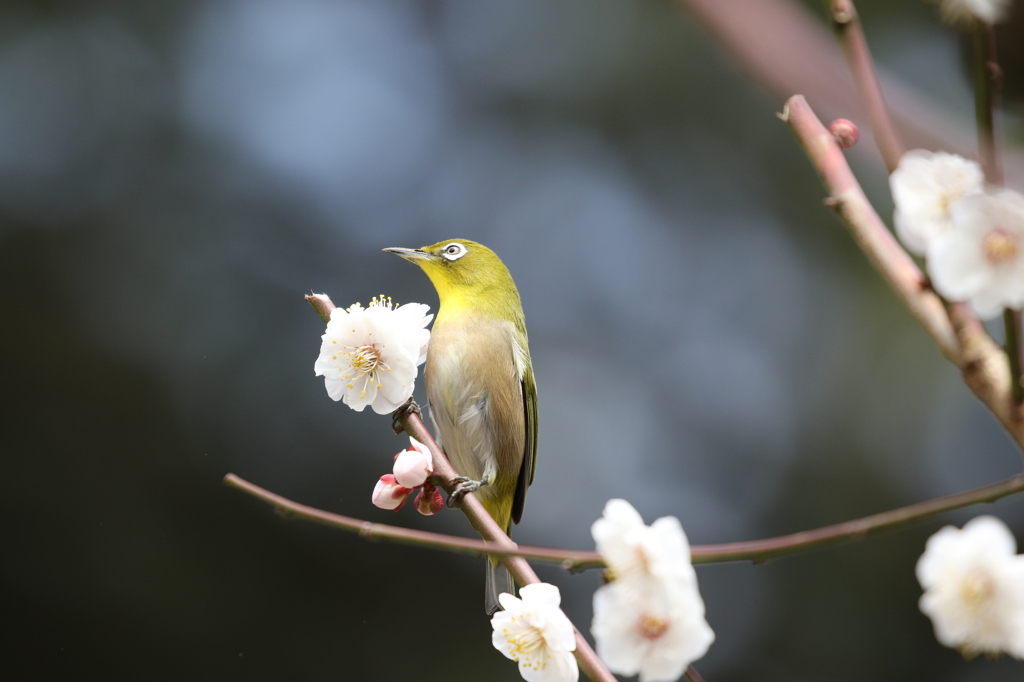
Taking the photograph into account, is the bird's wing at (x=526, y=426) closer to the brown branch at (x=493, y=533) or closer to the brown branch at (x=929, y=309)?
the brown branch at (x=493, y=533)

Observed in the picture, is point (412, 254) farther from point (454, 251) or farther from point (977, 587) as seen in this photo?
point (977, 587)

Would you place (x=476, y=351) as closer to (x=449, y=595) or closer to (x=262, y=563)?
(x=262, y=563)

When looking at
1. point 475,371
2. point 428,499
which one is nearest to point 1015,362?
point 428,499

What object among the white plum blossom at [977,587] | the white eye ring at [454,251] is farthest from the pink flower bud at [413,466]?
the white eye ring at [454,251]

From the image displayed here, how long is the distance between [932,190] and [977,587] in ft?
1.12

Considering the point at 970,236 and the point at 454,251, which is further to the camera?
the point at 454,251

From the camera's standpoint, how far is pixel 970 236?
711 mm

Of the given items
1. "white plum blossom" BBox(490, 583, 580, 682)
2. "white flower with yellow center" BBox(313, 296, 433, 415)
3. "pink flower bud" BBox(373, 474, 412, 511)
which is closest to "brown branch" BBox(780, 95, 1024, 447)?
"white plum blossom" BBox(490, 583, 580, 682)

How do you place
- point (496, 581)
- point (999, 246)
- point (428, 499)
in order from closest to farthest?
point (999, 246)
point (428, 499)
point (496, 581)

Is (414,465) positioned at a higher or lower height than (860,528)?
lower

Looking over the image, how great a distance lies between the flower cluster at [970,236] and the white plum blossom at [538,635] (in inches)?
22.7

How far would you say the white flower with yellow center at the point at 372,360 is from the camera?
1361 mm

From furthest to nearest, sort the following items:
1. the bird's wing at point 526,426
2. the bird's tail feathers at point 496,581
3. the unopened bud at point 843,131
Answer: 1. the bird's wing at point 526,426
2. the bird's tail feathers at point 496,581
3. the unopened bud at point 843,131

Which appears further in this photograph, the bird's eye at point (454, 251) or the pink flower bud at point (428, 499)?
the bird's eye at point (454, 251)
